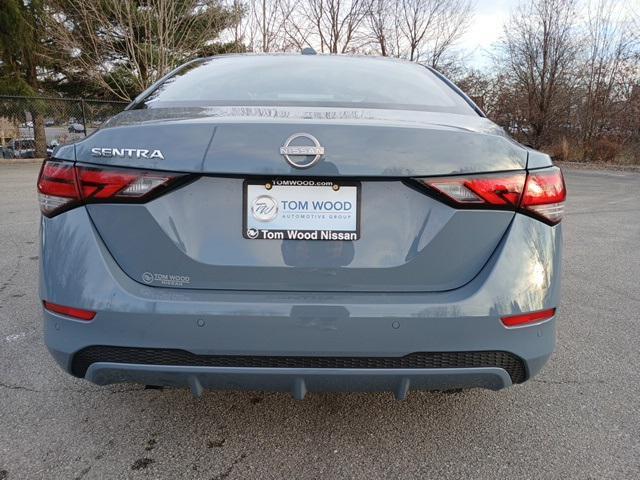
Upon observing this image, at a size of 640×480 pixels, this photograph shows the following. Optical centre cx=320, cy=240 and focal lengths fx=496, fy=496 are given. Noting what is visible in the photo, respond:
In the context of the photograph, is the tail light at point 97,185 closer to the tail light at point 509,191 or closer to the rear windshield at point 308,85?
the rear windshield at point 308,85

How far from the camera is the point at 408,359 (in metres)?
1.66

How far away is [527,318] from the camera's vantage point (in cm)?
171

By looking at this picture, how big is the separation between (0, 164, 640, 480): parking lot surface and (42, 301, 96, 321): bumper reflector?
653mm

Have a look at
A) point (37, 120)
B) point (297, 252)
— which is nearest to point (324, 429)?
point (297, 252)

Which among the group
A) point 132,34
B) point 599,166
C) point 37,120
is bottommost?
point 599,166

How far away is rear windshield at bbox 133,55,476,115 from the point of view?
6.94ft

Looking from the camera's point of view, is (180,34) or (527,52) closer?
(180,34)

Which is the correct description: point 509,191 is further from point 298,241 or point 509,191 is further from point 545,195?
point 298,241

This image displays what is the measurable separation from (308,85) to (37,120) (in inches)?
790

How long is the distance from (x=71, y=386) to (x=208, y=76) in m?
1.72

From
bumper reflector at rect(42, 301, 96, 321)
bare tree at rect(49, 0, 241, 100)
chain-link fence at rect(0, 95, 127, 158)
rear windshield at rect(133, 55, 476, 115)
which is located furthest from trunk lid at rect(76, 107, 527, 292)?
chain-link fence at rect(0, 95, 127, 158)

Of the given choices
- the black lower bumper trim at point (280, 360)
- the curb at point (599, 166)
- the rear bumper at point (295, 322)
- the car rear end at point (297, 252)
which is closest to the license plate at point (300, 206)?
the car rear end at point (297, 252)

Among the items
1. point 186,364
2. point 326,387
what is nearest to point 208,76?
point 186,364

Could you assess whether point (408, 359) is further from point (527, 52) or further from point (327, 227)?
point (527, 52)
